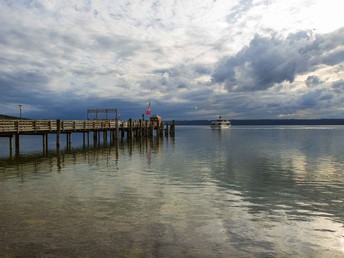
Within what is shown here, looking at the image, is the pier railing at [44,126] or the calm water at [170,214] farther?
the pier railing at [44,126]

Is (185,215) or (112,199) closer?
(185,215)

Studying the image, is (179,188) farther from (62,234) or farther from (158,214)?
(62,234)

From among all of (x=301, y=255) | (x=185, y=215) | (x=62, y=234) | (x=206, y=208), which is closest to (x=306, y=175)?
(x=206, y=208)

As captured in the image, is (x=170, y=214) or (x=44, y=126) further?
(x=44, y=126)

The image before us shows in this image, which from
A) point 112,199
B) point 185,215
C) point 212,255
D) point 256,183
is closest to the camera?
point 212,255

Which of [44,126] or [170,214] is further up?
[44,126]

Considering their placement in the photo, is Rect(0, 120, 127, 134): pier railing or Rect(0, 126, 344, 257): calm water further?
Rect(0, 120, 127, 134): pier railing

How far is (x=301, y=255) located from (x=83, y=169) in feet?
58.9

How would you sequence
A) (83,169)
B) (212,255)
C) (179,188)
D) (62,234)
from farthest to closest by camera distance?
1. (83,169)
2. (179,188)
3. (62,234)
4. (212,255)

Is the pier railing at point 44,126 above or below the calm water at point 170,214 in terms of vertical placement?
above

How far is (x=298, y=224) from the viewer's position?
35.6 feet

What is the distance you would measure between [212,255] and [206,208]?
15.2 ft

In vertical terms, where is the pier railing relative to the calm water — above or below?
above

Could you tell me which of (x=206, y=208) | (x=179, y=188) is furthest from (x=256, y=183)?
Answer: (x=206, y=208)
